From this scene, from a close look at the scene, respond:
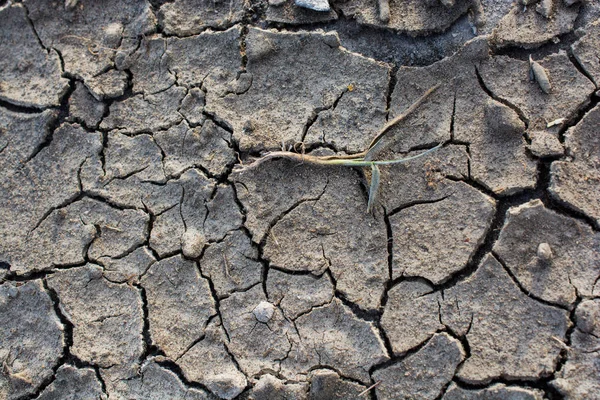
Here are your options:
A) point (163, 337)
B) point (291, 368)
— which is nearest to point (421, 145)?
point (291, 368)

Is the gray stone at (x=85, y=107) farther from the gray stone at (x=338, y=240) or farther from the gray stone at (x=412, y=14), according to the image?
the gray stone at (x=412, y=14)

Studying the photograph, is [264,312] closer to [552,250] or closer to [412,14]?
[552,250]

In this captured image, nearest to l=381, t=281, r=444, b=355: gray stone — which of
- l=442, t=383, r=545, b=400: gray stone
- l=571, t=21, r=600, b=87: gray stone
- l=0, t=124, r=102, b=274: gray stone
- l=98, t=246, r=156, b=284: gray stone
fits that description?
l=442, t=383, r=545, b=400: gray stone

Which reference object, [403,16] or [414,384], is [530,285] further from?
[403,16]

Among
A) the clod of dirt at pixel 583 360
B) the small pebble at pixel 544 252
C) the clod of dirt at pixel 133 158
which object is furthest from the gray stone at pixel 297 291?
the clod of dirt at pixel 583 360

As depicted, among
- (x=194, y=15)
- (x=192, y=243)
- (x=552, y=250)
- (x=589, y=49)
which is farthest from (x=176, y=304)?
(x=589, y=49)

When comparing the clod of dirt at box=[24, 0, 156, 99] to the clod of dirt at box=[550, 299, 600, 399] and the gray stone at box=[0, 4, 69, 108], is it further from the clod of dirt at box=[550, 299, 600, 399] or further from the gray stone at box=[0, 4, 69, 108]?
the clod of dirt at box=[550, 299, 600, 399]
